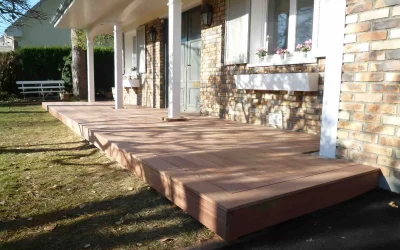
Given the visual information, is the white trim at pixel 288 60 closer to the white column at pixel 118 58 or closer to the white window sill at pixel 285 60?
the white window sill at pixel 285 60

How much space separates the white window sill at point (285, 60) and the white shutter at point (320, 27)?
136 mm

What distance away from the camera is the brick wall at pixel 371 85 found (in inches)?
86.6

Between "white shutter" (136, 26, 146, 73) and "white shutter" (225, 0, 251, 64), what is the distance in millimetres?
4052

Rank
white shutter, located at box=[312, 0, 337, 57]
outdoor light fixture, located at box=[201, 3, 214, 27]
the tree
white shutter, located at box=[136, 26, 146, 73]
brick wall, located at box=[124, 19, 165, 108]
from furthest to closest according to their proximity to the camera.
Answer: the tree → white shutter, located at box=[136, 26, 146, 73] → brick wall, located at box=[124, 19, 165, 108] → outdoor light fixture, located at box=[201, 3, 214, 27] → white shutter, located at box=[312, 0, 337, 57]

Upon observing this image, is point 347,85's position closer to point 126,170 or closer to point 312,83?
point 312,83

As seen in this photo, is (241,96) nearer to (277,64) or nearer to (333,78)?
(277,64)

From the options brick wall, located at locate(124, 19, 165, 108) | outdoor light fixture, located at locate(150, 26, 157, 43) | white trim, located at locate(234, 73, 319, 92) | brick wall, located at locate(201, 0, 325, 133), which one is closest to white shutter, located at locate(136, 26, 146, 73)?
brick wall, located at locate(124, 19, 165, 108)

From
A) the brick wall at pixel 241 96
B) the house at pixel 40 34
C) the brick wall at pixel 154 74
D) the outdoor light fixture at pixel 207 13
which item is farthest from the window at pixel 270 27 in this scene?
the house at pixel 40 34

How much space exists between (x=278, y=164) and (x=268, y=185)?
0.56 m

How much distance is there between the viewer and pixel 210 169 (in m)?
2.26

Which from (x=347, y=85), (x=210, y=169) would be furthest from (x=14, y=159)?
(x=347, y=85)

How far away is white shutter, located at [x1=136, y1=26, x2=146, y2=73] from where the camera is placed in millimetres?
8812

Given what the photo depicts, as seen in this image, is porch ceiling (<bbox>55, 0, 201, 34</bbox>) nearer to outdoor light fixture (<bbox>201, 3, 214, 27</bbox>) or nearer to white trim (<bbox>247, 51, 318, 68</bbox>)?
outdoor light fixture (<bbox>201, 3, 214, 27</bbox>)

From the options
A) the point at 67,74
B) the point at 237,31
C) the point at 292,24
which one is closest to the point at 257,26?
the point at 237,31
